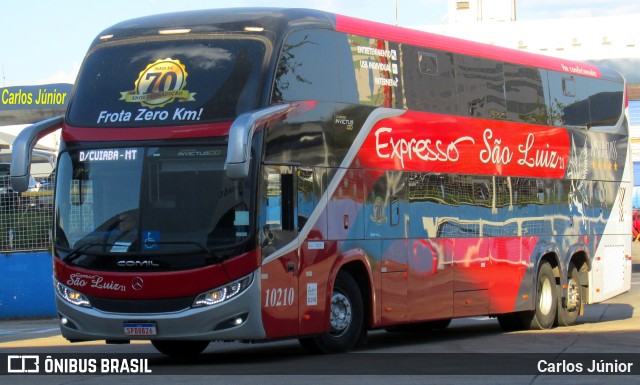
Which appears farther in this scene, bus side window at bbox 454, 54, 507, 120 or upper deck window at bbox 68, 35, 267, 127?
bus side window at bbox 454, 54, 507, 120

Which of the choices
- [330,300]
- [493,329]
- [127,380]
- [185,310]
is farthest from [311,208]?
[493,329]

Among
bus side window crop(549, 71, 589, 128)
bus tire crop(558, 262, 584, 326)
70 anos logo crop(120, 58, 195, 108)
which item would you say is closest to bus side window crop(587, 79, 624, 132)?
bus side window crop(549, 71, 589, 128)

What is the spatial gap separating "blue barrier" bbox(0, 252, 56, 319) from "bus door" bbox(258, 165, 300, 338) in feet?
41.5

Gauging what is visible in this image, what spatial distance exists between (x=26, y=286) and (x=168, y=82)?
1295 cm

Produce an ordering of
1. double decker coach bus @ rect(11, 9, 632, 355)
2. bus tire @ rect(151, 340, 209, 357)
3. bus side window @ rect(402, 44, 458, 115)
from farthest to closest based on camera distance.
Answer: bus side window @ rect(402, 44, 458, 115) < bus tire @ rect(151, 340, 209, 357) < double decker coach bus @ rect(11, 9, 632, 355)

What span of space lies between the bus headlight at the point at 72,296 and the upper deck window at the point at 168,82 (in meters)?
1.85

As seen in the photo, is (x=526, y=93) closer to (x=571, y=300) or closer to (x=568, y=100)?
(x=568, y=100)

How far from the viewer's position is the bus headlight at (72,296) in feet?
46.9

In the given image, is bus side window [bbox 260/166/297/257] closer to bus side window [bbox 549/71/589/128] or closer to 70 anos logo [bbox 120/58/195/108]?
70 anos logo [bbox 120/58/195/108]

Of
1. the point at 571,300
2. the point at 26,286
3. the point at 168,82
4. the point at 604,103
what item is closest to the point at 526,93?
the point at 604,103

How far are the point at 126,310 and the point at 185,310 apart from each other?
68 centimetres

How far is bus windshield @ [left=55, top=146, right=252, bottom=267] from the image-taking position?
45.4 feet

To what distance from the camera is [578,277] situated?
21.7 metres

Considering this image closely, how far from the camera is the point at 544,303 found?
20.6m
